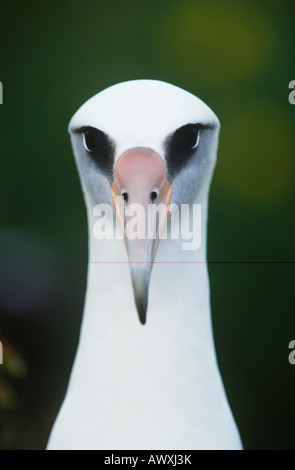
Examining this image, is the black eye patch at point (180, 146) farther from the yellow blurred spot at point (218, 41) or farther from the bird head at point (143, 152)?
the yellow blurred spot at point (218, 41)

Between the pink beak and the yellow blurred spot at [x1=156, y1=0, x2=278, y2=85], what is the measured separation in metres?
0.34

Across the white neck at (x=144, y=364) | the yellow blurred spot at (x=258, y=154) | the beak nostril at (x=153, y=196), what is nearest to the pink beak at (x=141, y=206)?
the beak nostril at (x=153, y=196)

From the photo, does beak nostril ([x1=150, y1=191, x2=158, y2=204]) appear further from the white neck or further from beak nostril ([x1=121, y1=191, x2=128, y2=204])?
the white neck

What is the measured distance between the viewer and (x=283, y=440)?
1.30 m

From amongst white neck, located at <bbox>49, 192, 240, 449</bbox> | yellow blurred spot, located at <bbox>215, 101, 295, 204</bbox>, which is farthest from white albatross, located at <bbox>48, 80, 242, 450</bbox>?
yellow blurred spot, located at <bbox>215, 101, 295, 204</bbox>

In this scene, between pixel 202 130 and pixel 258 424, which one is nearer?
pixel 202 130

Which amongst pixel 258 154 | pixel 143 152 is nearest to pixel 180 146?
pixel 143 152

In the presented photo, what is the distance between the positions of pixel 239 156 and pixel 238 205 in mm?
100

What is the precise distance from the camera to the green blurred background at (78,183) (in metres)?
1.29

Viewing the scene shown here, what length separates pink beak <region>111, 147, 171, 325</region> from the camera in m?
0.96

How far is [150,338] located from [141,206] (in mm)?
279
